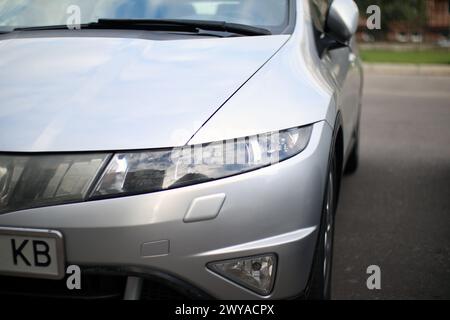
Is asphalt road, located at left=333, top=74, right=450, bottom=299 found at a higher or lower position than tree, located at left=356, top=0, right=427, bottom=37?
higher

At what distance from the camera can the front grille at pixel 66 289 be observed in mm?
1837

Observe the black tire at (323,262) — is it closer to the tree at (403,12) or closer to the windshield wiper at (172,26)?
the windshield wiper at (172,26)

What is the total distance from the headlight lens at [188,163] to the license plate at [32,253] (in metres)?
0.18

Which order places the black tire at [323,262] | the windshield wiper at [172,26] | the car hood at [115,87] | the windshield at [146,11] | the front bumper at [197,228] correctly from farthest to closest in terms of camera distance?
1. the windshield at [146,11]
2. the windshield wiper at [172,26]
3. the black tire at [323,262]
4. the car hood at [115,87]
5. the front bumper at [197,228]

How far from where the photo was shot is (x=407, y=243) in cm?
325

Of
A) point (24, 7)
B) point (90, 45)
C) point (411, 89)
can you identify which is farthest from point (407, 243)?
point (411, 89)

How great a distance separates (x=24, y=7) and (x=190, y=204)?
1.70 m

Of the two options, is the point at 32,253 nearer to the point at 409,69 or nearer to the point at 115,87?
the point at 115,87

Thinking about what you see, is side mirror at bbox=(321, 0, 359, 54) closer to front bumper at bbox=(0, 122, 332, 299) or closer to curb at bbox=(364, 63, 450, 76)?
front bumper at bbox=(0, 122, 332, 299)

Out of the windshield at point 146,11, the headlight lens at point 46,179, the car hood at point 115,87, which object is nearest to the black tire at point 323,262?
the car hood at point 115,87

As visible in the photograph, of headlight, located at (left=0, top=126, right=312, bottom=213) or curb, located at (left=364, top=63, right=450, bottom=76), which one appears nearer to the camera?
headlight, located at (left=0, top=126, right=312, bottom=213)

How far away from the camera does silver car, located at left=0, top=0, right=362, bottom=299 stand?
1753 millimetres

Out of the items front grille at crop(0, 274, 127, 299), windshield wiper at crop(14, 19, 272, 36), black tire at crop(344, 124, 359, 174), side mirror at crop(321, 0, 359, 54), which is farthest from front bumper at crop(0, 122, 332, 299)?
black tire at crop(344, 124, 359, 174)
